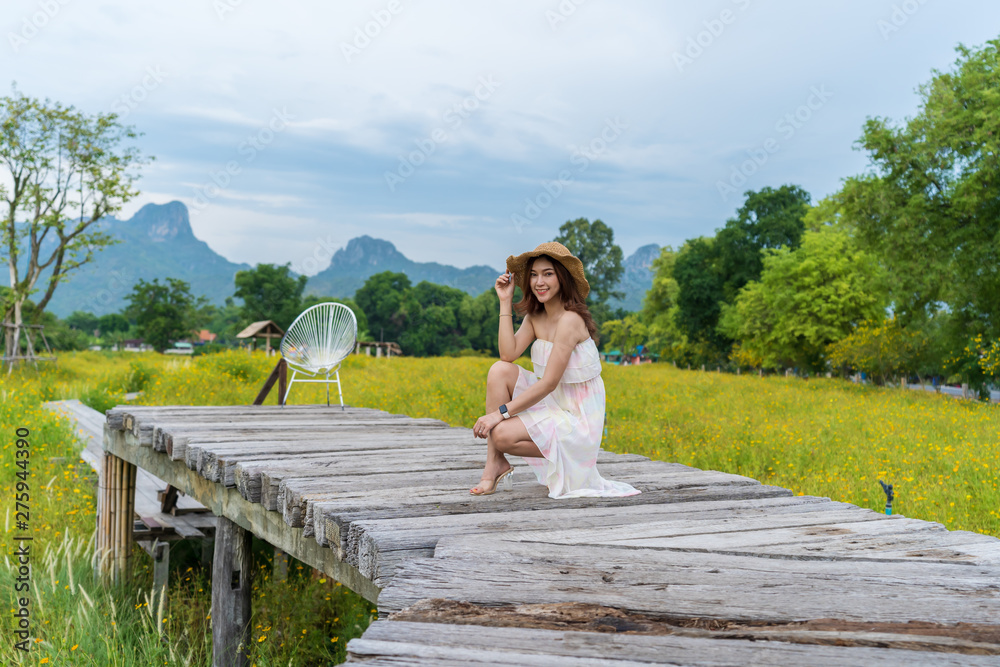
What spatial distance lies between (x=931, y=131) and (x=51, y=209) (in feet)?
80.3

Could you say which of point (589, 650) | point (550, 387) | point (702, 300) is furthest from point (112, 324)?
point (589, 650)

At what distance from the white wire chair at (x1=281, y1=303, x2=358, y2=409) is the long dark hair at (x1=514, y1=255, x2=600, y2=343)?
4.40 meters

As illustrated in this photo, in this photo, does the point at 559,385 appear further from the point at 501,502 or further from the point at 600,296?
the point at 600,296

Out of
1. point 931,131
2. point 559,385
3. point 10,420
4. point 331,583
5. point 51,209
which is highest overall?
point 931,131

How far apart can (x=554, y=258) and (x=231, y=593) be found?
3069mm

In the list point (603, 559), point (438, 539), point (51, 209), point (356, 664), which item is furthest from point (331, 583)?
point (51, 209)

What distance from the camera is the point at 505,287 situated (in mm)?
3766

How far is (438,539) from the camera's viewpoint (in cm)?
289

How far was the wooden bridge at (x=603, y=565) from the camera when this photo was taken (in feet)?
6.38

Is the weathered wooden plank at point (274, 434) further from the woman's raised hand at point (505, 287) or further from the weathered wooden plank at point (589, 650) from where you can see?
A: the weathered wooden plank at point (589, 650)

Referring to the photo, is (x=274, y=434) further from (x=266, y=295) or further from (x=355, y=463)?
(x=266, y=295)

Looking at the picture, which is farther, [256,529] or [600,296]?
[600,296]

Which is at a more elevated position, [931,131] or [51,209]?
[931,131]

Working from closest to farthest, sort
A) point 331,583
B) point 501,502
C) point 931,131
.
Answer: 1. point 501,502
2. point 331,583
3. point 931,131
